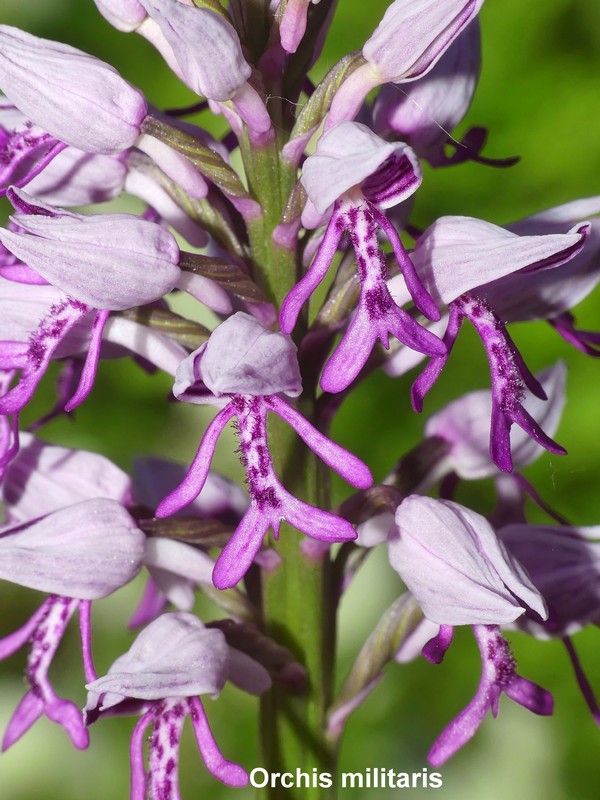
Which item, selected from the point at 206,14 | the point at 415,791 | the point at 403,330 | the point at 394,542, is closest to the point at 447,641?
the point at 394,542

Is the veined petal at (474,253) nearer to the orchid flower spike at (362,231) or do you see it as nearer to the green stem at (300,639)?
the orchid flower spike at (362,231)

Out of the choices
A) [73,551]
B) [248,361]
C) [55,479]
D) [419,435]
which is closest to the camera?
[248,361]

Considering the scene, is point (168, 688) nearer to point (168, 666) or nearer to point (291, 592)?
point (168, 666)

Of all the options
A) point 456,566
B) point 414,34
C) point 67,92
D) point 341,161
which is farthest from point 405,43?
point 456,566

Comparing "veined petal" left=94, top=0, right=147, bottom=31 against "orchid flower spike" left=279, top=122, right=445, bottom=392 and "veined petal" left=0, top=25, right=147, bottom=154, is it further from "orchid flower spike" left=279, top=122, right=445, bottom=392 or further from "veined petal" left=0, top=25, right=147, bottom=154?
"orchid flower spike" left=279, top=122, right=445, bottom=392

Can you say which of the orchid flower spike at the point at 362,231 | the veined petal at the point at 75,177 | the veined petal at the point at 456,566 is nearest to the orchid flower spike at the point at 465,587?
the veined petal at the point at 456,566
